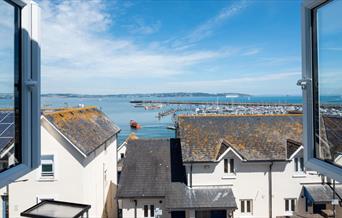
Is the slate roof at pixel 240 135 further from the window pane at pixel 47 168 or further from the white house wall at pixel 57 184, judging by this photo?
the window pane at pixel 47 168

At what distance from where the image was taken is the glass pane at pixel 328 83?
2080mm

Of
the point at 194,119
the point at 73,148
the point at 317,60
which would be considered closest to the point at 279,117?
the point at 194,119

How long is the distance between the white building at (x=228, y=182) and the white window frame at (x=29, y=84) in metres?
10.9

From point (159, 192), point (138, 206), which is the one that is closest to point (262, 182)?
point (159, 192)

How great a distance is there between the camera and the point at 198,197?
12711 mm

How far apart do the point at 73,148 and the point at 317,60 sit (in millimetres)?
9720

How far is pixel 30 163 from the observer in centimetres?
215

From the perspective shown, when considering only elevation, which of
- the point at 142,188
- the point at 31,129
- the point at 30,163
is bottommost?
the point at 142,188

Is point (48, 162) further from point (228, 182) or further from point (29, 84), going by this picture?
point (29, 84)

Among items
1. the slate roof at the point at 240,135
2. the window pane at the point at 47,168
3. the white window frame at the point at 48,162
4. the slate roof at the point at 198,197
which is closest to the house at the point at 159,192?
the slate roof at the point at 198,197

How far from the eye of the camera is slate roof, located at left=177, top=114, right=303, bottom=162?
43.9 ft

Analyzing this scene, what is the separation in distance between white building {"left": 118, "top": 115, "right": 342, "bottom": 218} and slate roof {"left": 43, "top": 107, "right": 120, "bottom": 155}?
2299 millimetres

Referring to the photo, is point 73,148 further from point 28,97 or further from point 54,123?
point 28,97

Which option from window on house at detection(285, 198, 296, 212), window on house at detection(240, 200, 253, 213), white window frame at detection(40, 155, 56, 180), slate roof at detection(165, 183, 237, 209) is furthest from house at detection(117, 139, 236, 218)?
white window frame at detection(40, 155, 56, 180)
